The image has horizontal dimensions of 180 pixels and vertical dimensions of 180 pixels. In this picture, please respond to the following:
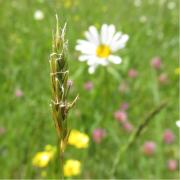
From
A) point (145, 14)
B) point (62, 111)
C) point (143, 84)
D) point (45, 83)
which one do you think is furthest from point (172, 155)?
point (145, 14)

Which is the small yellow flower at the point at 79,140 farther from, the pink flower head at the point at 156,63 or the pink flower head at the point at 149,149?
the pink flower head at the point at 156,63

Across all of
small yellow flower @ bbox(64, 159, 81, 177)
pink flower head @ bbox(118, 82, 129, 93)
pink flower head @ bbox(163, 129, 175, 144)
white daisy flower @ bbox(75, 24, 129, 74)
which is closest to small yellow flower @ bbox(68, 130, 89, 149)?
small yellow flower @ bbox(64, 159, 81, 177)

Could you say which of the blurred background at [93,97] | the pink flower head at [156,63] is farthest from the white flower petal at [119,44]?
the pink flower head at [156,63]

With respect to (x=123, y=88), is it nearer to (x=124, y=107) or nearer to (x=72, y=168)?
(x=124, y=107)

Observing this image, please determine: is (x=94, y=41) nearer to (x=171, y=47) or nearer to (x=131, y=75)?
(x=131, y=75)

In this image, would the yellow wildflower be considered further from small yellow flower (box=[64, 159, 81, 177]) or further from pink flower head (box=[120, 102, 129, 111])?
pink flower head (box=[120, 102, 129, 111])

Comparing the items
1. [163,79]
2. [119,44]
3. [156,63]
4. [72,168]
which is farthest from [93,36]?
[156,63]
